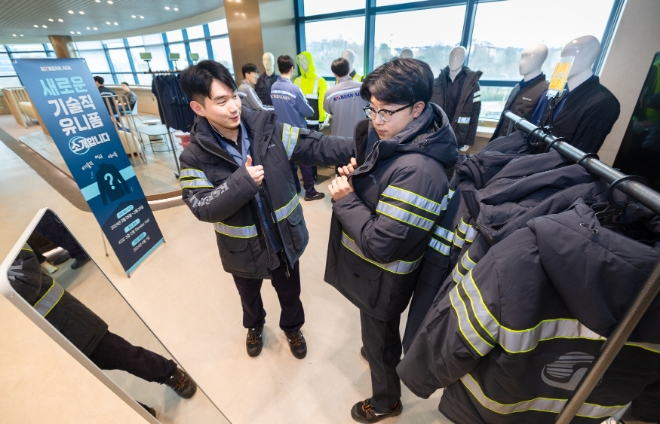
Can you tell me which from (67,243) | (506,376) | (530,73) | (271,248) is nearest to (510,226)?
(506,376)

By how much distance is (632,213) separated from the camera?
0.58 meters

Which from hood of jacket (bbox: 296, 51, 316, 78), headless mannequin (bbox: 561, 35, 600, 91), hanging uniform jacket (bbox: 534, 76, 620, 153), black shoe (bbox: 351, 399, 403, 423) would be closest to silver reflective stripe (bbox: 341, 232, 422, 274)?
black shoe (bbox: 351, 399, 403, 423)

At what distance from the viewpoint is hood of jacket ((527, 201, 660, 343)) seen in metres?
0.47

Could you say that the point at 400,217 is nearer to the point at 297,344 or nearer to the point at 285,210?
the point at 285,210

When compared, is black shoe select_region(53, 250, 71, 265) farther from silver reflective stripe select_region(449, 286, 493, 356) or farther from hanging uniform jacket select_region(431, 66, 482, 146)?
hanging uniform jacket select_region(431, 66, 482, 146)

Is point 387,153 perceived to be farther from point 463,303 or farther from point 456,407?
point 456,407

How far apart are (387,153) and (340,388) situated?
1.35 metres

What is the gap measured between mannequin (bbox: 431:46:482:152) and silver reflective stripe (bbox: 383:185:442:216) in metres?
2.74

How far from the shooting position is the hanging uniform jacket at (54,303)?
2.33 feet

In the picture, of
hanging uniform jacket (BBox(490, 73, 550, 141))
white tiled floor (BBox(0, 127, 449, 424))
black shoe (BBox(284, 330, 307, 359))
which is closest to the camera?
white tiled floor (BBox(0, 127, 449, 424))

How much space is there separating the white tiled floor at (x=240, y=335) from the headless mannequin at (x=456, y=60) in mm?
2314

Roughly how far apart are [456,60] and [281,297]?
317 centimetres

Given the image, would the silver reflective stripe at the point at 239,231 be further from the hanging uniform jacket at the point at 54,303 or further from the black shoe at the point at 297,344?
the black shoe at the point at 297,344

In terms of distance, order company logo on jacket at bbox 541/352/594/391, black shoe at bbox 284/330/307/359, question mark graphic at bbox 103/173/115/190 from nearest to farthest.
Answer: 1. company logo on jacket at bbox 541/352/594/391
2. black shoe at bbox 284/330/307/359
3. question mark graphic at bbox 103/173/115/190
